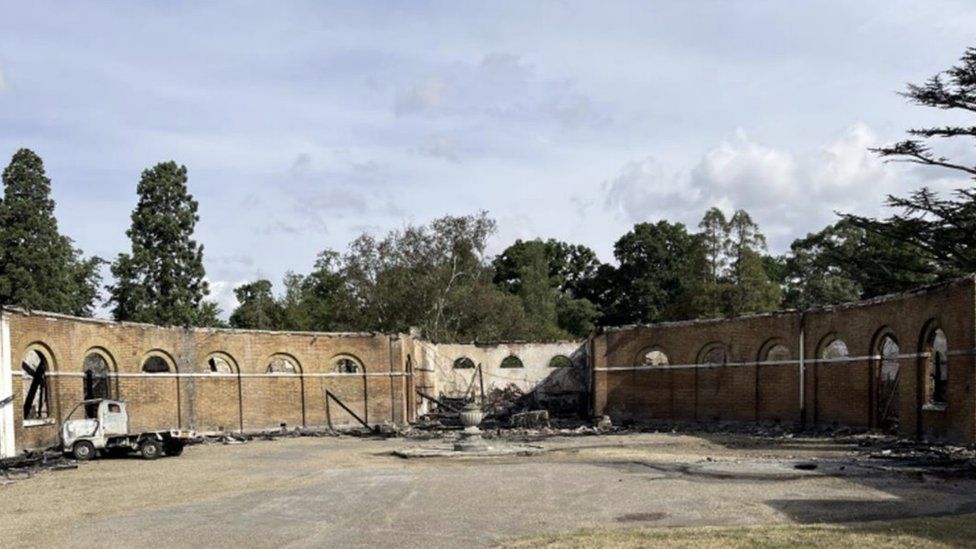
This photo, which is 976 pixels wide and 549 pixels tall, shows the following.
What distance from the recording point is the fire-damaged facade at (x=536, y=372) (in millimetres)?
25828

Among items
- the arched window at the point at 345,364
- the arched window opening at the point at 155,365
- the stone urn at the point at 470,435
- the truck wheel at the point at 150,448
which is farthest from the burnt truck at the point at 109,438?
the arched window at the point at 345,364

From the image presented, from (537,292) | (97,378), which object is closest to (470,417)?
(97,378)

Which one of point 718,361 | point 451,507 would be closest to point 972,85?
point 718,361

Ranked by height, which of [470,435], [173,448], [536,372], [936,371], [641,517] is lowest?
[173,448]

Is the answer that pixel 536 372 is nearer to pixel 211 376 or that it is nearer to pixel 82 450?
pixel 211 376

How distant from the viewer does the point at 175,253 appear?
1921 inches

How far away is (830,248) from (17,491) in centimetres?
4726

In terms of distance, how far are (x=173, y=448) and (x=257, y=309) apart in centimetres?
4703

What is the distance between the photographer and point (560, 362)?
4744 cm

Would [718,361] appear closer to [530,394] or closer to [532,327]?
[530,394]

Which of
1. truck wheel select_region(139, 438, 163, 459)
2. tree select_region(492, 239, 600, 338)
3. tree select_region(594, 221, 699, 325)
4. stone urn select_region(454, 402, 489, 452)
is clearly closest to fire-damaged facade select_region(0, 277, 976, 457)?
truck wheel select_region(139, 438, 163, 459)

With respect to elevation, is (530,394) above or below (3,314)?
below

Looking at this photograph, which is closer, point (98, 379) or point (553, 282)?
point (98, 379)

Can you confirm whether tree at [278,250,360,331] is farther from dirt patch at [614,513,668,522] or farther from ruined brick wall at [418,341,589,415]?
dirt patch at [614,513,668,522]
